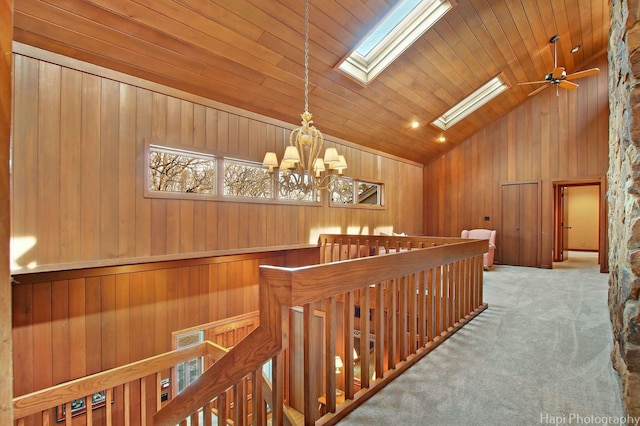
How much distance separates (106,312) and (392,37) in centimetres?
479

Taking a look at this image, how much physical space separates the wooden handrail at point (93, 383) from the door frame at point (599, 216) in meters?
7.06

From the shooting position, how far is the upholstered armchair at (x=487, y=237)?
6.58 meters

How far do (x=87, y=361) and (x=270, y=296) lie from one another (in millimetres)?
2999

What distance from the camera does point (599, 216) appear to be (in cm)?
674

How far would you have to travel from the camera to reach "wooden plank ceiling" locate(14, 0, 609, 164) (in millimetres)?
2746

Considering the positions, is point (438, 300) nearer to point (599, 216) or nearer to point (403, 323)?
point (403, 323)

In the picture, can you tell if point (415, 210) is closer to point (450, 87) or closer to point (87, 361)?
point (450, 87)

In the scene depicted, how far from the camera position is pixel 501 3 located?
4.00m

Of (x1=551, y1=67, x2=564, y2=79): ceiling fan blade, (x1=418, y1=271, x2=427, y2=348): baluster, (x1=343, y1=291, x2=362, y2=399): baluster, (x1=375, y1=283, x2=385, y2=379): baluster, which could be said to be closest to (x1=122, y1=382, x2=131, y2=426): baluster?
(x1=343, y1=291, x2=362, y2=399): baluster

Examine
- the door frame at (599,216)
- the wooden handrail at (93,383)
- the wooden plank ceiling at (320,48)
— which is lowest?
the wooden handrail at (93,383)

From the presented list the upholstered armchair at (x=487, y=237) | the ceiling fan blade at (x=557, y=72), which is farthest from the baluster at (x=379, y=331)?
the upholstered armchair at (x=487, y=237)

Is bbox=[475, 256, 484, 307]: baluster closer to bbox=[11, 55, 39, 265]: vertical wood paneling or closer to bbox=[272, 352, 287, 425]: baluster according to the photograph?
bbox=[272, 352, 287, 425]: baluster

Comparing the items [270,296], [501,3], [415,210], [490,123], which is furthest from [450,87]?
[270,296]

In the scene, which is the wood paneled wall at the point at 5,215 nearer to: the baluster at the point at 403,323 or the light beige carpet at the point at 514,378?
the light beige carpet at the point at 514,378
